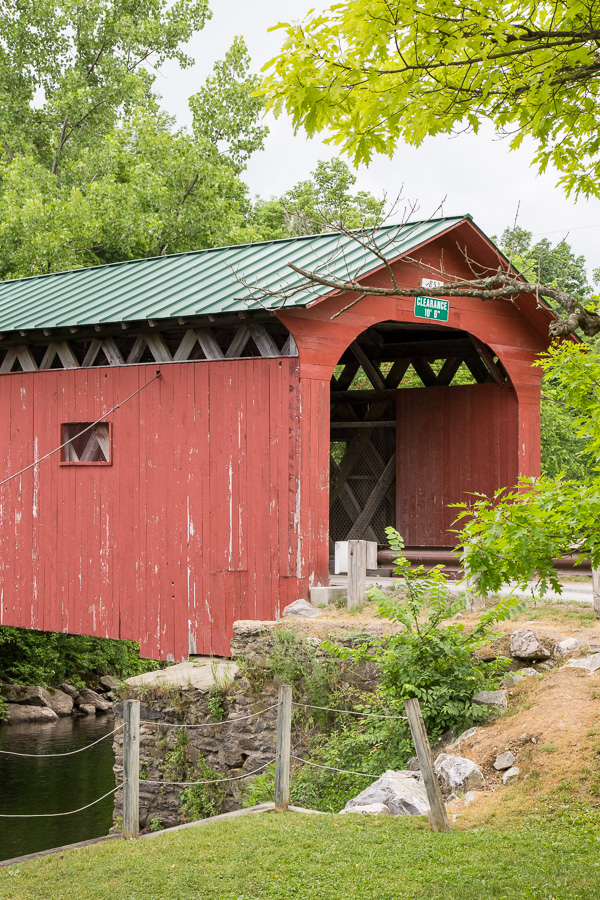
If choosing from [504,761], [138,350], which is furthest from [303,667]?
[138,350]

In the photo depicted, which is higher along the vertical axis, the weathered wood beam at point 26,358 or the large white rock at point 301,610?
the weathered wood beam at point 26,358

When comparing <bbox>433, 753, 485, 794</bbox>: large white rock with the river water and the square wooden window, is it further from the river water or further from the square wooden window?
the square wooden window

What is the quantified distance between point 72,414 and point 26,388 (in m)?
1.02

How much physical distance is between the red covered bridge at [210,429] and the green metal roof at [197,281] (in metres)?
0.04

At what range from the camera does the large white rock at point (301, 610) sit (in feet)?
33.4

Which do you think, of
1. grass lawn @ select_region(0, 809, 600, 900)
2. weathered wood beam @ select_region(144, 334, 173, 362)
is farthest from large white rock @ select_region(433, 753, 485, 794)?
weathered wood beam @ select_region(144, 334, 173, 362)

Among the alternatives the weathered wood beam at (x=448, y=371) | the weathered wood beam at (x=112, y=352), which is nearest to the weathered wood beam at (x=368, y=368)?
the weathered wood beam at (x=448, y=371)

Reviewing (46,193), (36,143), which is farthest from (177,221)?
(36,143)

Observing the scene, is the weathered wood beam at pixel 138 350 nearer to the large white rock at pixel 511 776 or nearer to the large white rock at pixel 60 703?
the large white rock at pixel 511 776

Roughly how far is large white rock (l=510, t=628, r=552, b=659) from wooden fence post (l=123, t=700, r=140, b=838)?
3.27 metres

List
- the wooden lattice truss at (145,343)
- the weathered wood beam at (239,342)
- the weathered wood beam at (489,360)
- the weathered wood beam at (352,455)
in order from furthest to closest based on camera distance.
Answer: the weathered wood beam at (352,455) → the weathered wood beam at (489,360) → the weathered wood beam at (239,342) → the wooden lattice truss at (145,343)

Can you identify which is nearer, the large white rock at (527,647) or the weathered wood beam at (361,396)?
the large white rock at (527,647)

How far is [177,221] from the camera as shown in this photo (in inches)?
1067

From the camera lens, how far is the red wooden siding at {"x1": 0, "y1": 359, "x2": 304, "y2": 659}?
35.4 feet
